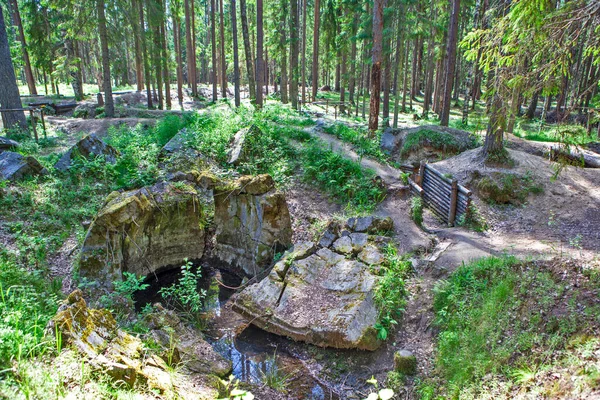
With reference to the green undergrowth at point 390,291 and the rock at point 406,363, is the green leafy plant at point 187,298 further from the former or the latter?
the rock at point 406,363

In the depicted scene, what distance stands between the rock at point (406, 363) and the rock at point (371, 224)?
3.84 meters

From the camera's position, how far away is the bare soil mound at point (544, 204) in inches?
347

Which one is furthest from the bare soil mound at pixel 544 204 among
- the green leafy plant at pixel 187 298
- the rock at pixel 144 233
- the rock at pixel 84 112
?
the rock at pixel 84 112

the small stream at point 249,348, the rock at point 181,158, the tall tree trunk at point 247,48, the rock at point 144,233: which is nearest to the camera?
the small stream at point 249,348

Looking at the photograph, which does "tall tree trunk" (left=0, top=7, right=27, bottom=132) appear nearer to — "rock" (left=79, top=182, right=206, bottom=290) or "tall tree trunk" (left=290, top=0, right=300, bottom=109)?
"rock" (left=79, top=182, right=206, bottom=290)

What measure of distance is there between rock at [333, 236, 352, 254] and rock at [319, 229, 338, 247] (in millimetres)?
167

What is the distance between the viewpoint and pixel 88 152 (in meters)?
11.7

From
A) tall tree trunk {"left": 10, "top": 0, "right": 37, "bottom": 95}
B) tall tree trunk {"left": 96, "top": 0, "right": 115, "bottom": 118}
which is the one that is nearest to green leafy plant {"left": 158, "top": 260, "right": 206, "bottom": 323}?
tall tree trunk {"left": 96, "top": 0, "right": 115, "bottom": 118}

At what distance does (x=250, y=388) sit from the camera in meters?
5.99

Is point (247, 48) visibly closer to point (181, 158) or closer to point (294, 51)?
point (294, 51)

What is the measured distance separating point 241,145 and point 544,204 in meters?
9.39

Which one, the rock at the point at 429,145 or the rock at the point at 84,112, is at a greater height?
the rock at the point at 84,112

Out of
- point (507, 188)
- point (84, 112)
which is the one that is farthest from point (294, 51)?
point (507, 188)

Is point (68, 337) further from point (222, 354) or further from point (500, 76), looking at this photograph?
point (500, 76)
